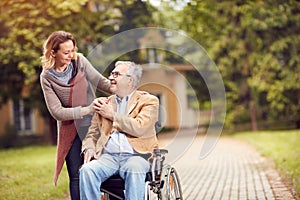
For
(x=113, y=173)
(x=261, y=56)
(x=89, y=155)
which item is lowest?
(x=113, y=173)

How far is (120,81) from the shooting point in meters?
4.03

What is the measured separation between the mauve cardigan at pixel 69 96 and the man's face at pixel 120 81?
12.5 inches

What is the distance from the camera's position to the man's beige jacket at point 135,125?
3898 millimetres

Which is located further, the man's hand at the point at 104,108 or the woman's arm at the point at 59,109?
the woman's arm at the point at 59,109

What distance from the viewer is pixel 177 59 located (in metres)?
26.4

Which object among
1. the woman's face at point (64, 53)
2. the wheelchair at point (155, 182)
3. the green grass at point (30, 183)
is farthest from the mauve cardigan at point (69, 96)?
the green grass at point (30, 183)

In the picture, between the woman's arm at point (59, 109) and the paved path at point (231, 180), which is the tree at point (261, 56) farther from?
the woman's arm at point (59, 109)

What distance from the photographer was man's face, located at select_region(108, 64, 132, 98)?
4.01 meters

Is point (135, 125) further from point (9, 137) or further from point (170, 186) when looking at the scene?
point (9, 137)

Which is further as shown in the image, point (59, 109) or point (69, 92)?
point (69, 92)

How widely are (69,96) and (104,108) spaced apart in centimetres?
46

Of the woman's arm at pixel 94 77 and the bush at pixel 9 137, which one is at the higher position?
the woman's arm at pixel 94 77

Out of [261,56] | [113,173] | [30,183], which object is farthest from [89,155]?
[261,56]

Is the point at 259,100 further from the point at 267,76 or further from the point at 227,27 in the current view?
the point at 227,27
